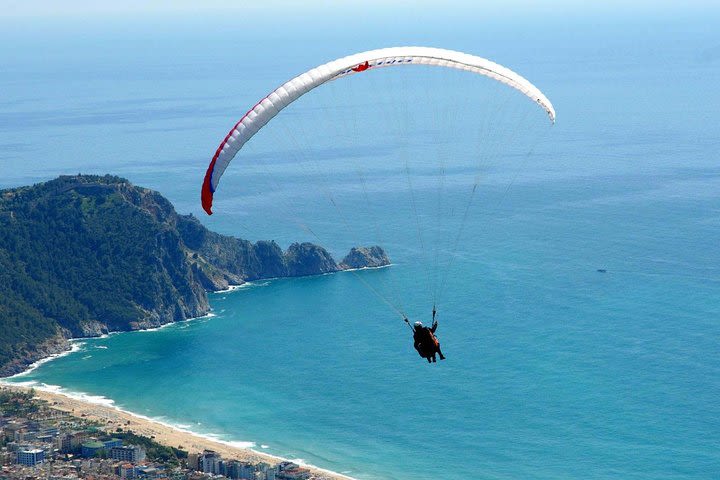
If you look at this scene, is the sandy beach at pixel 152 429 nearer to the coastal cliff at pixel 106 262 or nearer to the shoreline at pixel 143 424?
the shoreline at pixel 143 424

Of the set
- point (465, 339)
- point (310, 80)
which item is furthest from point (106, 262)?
point (310, 80)

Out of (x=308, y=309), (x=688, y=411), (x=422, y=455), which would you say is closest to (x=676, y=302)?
(x=688, y=411)

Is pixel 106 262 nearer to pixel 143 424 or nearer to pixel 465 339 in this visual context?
pixel 143 424

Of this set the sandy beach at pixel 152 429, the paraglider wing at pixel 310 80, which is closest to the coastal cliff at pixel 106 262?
the sandy beach at pixel 152 429

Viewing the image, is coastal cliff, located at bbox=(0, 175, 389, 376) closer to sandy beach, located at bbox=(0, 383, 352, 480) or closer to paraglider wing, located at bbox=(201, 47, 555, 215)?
sandy beach, located at bbox=(0, 383, 352, 480)

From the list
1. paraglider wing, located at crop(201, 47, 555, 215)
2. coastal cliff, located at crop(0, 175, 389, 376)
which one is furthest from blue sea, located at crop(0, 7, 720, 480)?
paraglider wing, located at crop(201, 47, 555, 215)
